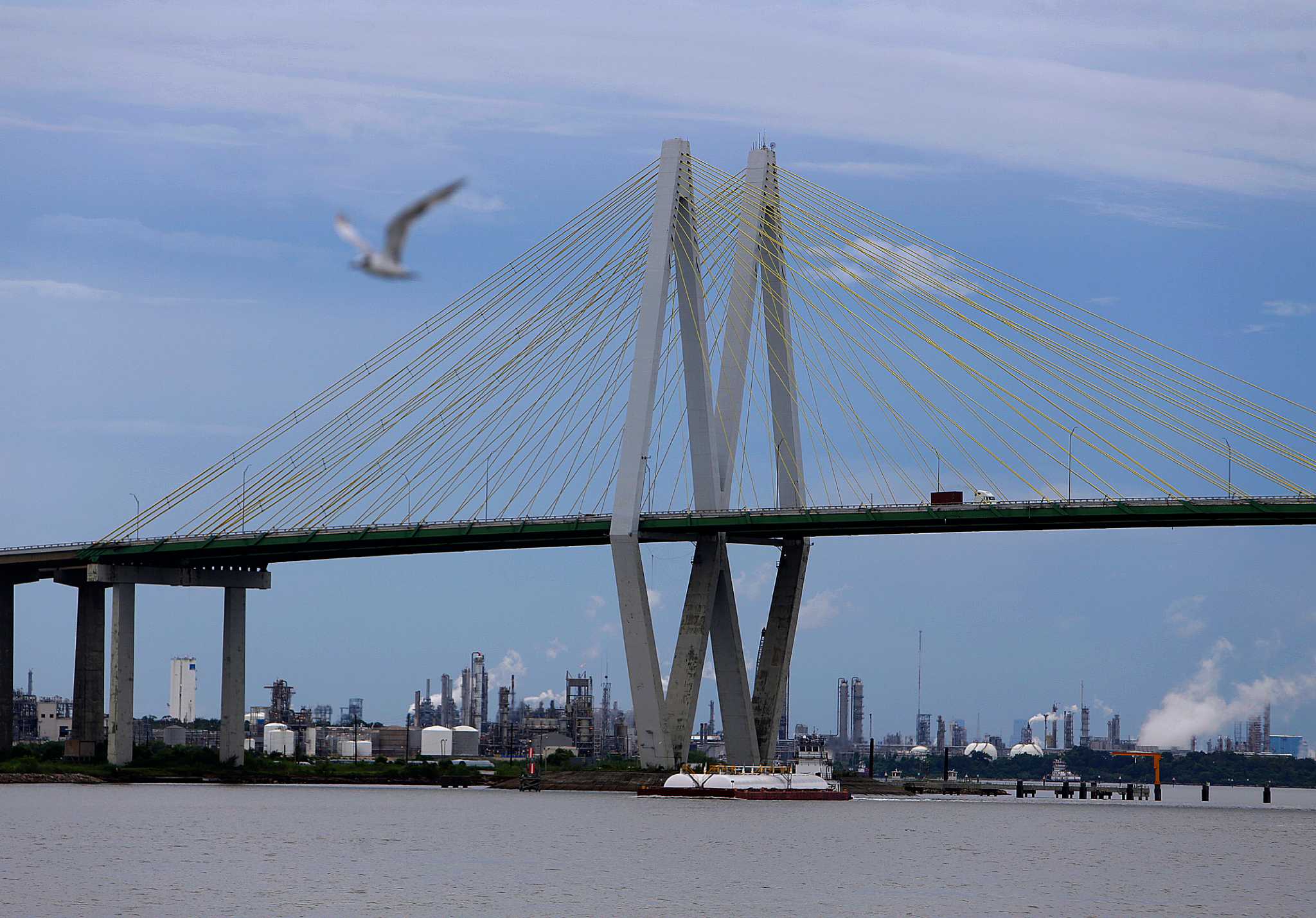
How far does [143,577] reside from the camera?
289 ft

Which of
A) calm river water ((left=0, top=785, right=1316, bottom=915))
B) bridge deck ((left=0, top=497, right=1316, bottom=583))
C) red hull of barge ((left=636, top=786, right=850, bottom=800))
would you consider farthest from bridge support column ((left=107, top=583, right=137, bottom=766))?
red hull of barge ((left=636, top=786, right=850, bottom=800))

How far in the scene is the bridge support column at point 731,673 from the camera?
74375 mm

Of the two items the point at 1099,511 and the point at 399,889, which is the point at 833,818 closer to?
the point at 1099,511

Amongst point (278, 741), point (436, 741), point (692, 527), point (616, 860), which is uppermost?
point (692, 527)

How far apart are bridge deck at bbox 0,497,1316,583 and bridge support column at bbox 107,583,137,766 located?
1765 millimetres

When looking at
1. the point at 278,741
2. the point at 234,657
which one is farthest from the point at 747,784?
the point at 278,741

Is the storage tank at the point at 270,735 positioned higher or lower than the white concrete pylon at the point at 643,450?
lower

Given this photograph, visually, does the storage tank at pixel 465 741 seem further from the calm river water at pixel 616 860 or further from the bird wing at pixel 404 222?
the bird wing at pixel 404 222

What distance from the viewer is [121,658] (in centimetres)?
8812

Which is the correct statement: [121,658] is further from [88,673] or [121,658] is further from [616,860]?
[616,860]

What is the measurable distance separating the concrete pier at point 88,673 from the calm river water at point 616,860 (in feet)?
59.1

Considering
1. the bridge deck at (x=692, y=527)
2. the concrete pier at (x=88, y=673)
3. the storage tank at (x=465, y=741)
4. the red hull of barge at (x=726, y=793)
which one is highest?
the bridge deck at (x=692, y=527)

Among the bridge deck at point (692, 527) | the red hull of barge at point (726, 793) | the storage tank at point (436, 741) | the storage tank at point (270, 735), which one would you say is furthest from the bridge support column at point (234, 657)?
the storage tank at point (436, 741)

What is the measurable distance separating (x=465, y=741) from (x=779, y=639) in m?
117
